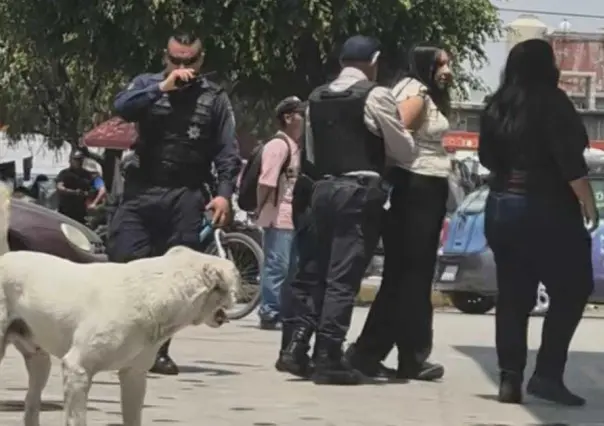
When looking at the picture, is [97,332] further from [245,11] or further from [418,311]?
[245,11]

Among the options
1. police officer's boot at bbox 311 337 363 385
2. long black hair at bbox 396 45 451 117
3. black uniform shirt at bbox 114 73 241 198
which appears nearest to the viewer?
black uniform shirt at bbox 114 73 241 198

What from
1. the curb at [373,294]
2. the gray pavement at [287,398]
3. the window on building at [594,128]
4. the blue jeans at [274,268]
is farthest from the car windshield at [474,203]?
the window on building at [594,128]

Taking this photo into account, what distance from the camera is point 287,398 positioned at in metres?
8.45

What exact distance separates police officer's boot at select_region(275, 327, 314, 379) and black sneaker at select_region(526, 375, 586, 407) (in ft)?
4.59

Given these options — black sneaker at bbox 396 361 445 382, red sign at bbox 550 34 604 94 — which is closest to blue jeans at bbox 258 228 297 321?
black sneaker at bbox 396 361 445 382

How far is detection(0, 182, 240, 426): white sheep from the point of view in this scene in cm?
605

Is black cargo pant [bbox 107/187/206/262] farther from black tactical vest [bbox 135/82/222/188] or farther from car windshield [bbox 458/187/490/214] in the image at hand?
car windshield [bbox 458/187/490/214]

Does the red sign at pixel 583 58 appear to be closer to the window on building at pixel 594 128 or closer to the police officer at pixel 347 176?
the window on building at pixel 594 128

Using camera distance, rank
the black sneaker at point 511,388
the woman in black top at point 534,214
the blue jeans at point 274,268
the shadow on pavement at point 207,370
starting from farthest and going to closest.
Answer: the blue jeans at point 274,268, the shadow on pavement at point 207,370, the black sneaker at point 511,388, the woman in black top at point 534,214

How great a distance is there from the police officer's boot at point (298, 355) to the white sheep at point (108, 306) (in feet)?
10.0

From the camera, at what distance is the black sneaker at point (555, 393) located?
845cm

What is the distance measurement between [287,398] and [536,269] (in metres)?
1.48

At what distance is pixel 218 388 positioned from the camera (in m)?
A: 8.75

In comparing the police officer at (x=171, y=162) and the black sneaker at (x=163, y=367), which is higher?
the police officer at (x=171, y=162)
